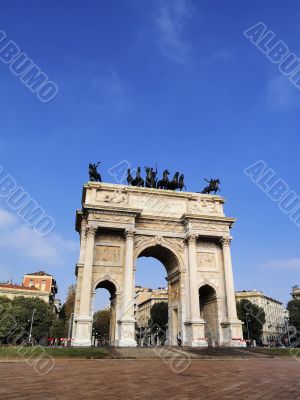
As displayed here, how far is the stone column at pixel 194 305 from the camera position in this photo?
28.3 m

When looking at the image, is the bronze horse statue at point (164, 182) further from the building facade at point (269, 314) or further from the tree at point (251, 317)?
the building facade at point (269, 314)

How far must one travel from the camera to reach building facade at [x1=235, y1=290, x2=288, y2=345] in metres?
84.8

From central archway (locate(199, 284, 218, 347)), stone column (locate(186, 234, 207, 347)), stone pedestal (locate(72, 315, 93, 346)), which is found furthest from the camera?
central archway (locate(199, 284, 218, 347))

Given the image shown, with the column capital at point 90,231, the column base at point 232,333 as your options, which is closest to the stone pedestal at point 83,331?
the column capital at point 90,231

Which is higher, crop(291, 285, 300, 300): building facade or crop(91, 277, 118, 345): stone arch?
crop(291, 285, 300, 300): building facade

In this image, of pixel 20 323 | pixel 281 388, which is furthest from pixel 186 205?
pixel 20 323

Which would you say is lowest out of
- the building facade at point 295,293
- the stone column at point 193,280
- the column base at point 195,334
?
the column base at point 195,334

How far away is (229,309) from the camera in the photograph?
101 ft

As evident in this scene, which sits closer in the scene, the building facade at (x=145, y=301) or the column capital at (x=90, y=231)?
the column capital at (x=90, y=231)

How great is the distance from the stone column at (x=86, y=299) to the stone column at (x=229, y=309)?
1204cm

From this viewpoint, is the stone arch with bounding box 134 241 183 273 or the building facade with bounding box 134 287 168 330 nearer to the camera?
the stone arch with bounding box 134 241 183 273

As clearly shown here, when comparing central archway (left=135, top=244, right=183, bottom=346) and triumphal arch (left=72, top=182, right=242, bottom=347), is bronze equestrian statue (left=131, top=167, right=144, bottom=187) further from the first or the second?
central archway (left=135, top=244, right=183, bottom=346)

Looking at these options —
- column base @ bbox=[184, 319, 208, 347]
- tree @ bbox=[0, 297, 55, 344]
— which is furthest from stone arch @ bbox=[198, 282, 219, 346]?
tree @ bbox=[0, 297, 55, 344]

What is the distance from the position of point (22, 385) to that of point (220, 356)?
16.4 meters
